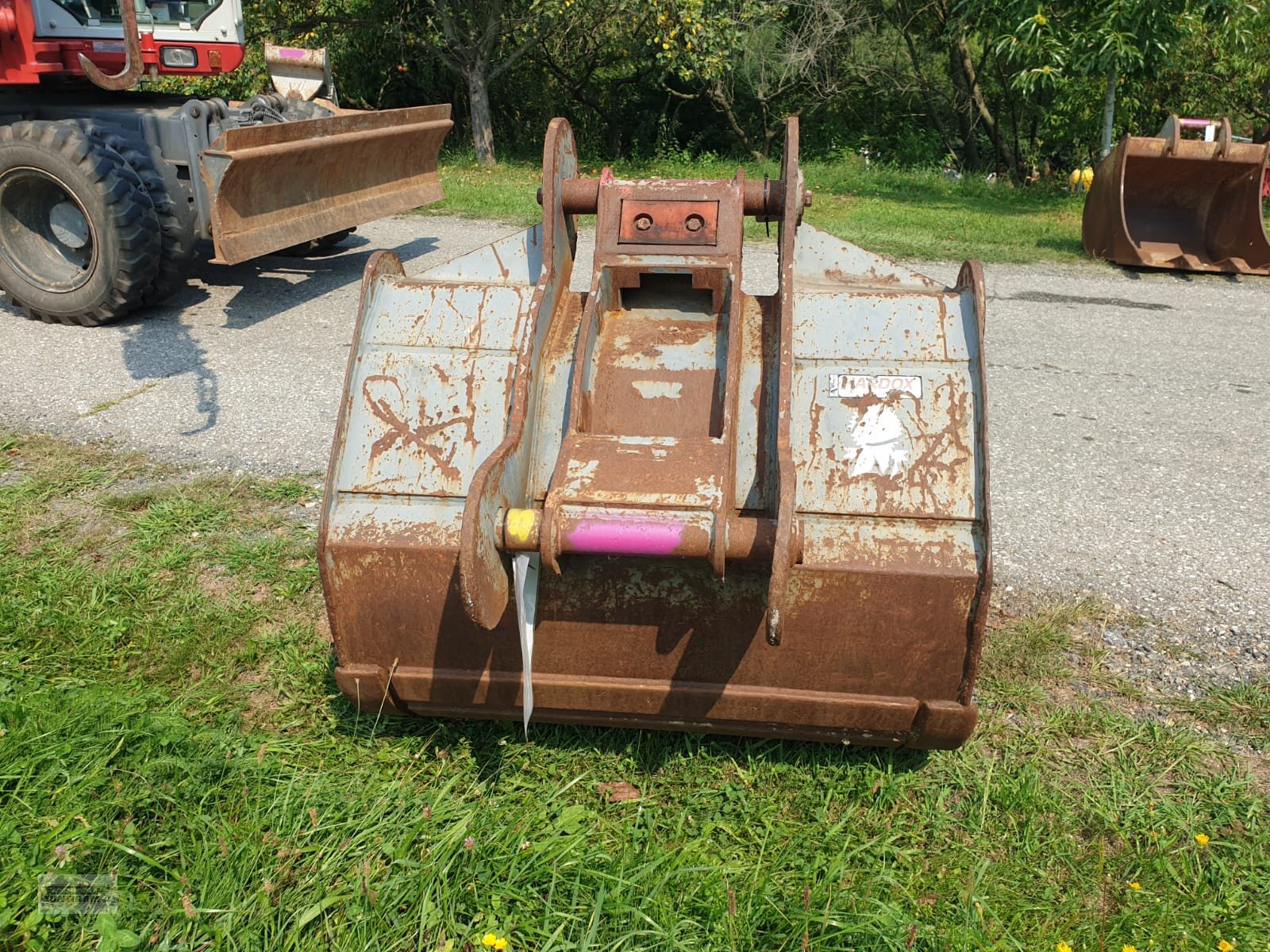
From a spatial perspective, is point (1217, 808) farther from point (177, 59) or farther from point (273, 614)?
point (177, 59)

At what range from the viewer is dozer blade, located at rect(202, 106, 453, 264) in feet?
17.3

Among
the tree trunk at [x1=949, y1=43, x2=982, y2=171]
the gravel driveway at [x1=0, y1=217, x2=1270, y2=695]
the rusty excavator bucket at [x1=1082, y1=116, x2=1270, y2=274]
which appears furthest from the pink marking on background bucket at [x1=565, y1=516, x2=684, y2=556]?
the tree trunk at [x1=949, y1=43, x2=982, y2=171]

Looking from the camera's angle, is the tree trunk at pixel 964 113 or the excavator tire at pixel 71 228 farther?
the tree trunk at pixel 964 113

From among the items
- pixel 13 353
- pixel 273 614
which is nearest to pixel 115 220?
pixel 13 353

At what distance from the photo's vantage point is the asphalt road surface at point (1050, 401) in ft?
11.1

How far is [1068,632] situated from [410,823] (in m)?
1.98

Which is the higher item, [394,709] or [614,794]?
[394,709]

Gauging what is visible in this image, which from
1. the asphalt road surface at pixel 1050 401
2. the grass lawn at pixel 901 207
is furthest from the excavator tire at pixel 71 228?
the grass lawn at pixel 901 207

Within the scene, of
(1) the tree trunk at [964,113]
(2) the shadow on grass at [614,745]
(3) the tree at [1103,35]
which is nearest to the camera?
(2) the shadow on grass at [614,745]

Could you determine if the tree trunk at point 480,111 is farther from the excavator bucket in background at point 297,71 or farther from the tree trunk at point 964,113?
the tree trunk at point 964,113

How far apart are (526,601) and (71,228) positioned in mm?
5385

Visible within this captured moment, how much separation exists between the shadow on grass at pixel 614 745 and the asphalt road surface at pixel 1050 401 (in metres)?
1.14

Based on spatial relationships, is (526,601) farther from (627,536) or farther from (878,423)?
(878,423)

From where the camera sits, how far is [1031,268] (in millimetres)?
7707
